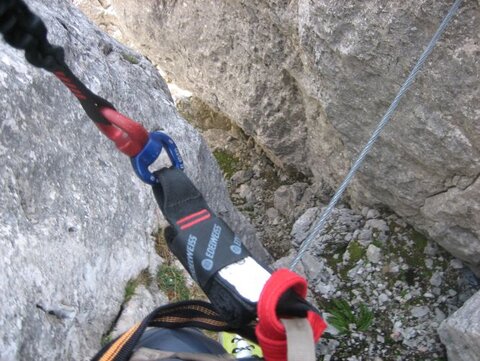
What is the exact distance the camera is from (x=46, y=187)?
314cm

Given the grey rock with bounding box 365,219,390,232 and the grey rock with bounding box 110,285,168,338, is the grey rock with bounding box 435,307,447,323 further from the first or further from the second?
the grey rock with bounding box 110,285,168,338

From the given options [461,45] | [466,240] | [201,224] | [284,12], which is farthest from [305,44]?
[201,224]

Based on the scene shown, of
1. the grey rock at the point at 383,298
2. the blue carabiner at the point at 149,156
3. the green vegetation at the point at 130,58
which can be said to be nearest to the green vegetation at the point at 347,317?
the grey rock at the point at 383,298

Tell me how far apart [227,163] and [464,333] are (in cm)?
413

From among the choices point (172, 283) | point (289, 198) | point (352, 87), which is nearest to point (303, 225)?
point (289, 198)

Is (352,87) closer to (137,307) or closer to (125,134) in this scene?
(137,307)

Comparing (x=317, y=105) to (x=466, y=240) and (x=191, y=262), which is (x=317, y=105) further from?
(x=191, y=262)

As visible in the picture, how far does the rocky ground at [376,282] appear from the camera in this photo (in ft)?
16.8

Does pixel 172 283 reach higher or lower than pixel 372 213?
lower

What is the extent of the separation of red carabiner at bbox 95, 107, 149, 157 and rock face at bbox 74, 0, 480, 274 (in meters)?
2.70

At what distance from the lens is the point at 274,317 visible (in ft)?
4.30

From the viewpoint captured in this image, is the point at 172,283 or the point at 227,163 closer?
the point at 172,283

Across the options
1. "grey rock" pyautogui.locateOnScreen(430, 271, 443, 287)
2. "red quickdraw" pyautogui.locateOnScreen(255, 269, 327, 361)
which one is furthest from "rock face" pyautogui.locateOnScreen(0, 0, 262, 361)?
"grey rock" pyautogui.locateOnScreen(430, 271, 443, 287)

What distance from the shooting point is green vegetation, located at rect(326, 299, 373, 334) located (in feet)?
17.2
